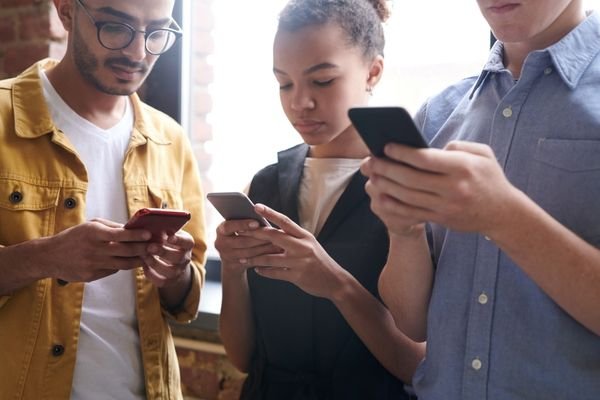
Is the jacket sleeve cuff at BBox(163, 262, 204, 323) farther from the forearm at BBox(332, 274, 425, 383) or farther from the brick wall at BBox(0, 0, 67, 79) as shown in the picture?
the brick wall at BBox(0, 0, 67, 79)

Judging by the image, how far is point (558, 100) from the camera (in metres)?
0.88

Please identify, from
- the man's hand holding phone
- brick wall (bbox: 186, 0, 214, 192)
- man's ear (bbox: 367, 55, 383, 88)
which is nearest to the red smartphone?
the man's hand holding phone

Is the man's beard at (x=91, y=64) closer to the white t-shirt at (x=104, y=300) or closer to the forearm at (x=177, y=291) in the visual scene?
the white t-shirt at (x=104, y=300)

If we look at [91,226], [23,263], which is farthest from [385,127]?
[23,263]

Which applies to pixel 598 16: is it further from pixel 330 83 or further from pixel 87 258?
pixel 87 258

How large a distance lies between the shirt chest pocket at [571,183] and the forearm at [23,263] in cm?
88

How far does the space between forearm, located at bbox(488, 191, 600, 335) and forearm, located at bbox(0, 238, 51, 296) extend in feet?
2.73

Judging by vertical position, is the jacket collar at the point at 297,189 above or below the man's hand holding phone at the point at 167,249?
above

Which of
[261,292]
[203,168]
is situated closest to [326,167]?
[261,292]

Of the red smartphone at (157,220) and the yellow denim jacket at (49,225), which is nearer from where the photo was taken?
the red smartphone at (157,220)

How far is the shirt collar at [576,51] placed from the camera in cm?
87

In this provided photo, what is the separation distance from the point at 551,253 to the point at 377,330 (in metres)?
0.43

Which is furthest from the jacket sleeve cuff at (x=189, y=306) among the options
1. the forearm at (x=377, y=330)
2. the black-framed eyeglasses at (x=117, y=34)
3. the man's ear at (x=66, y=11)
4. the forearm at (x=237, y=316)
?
the man's ear at (x=66, y=11)

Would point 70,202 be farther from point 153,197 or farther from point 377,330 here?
point 377,330
